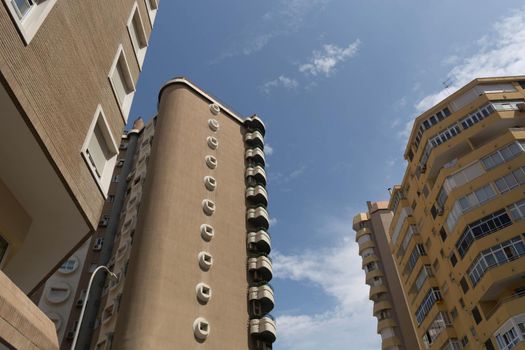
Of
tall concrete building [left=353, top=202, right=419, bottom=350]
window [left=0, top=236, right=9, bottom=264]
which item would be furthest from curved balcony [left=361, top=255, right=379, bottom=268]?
window [left=0, top=236, right=9, bottom=264]

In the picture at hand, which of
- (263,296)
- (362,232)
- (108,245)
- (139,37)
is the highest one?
(362,232)

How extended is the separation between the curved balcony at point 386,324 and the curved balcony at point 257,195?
24629 millimetres

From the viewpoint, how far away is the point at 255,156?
1594 inches

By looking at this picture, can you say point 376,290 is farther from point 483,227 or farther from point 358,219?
point 483,227

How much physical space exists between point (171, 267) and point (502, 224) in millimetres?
22400

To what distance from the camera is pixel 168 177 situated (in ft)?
104

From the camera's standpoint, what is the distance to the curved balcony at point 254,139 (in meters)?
42.1

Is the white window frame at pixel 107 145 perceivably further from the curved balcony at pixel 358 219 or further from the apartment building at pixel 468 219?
the curved balcony at pixel 358 219

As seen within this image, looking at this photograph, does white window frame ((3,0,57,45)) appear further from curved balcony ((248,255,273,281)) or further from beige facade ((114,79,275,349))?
curved balcony ((248,255,273,281))

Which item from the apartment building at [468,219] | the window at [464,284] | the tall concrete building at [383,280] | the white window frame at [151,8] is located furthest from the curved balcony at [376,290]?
the white window frame at [151,8]

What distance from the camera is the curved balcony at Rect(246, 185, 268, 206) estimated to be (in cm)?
3700

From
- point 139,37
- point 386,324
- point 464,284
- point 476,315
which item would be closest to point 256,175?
point 464,284

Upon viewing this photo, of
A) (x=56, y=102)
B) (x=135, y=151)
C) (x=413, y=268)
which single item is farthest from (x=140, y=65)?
(x=413, y=268)

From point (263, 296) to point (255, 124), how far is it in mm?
19419
